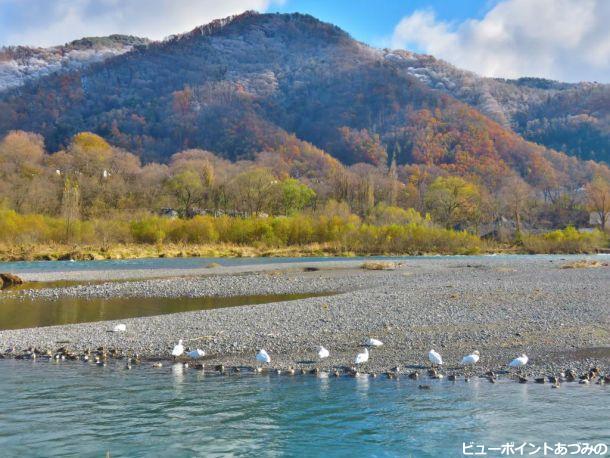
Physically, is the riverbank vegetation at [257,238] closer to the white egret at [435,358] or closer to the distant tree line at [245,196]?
the distant tree line at [245,196]

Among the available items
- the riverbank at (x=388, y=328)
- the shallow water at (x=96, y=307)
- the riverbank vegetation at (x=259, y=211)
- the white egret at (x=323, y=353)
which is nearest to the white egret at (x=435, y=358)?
the riverbank at (x=388, y=328)

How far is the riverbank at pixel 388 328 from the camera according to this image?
1270cm

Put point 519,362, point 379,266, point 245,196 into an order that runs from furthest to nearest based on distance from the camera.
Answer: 1. point 245,196
2. point 379,266
3. point 519,362

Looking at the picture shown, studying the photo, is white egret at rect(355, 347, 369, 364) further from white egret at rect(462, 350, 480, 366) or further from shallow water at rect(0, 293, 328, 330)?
shallow water at rect(0, 293, 328, 330)

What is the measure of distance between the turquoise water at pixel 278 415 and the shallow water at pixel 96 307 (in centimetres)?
760

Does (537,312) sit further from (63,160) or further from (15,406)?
(63,160)

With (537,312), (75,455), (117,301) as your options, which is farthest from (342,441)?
(117,301)

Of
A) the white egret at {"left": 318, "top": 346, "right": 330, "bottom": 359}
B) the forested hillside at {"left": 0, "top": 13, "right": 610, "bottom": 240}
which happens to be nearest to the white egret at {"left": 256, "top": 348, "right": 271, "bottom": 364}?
the white egret at {"left": 318, "top": 346, "right": 330, "bottom": 359}

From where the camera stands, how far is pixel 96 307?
2166cm

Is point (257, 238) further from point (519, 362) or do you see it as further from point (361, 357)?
point (519, 362)

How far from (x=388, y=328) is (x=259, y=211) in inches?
2789

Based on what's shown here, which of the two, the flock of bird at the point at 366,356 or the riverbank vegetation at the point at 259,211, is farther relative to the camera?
the riverbank vegetation at the point at 259,211

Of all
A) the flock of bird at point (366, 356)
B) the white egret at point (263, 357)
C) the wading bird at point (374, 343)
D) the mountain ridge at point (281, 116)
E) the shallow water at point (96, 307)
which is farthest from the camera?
the mountain ridge at point (281, 116)

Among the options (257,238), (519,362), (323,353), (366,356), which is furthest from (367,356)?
(257,238)
